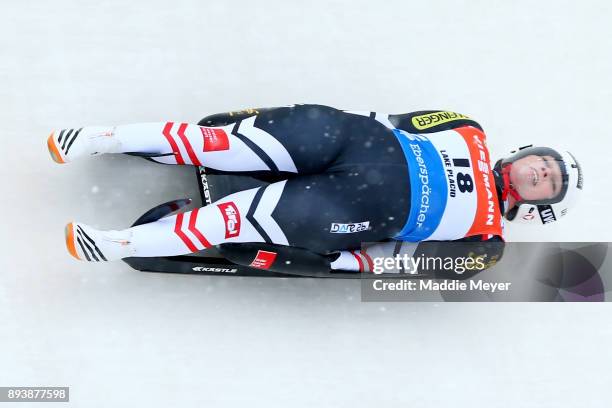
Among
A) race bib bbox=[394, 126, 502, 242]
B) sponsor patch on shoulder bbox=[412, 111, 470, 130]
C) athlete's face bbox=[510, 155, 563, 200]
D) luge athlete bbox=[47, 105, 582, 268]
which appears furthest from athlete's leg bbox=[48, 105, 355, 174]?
athlete's face bbox=[510, 155, 563, 200]

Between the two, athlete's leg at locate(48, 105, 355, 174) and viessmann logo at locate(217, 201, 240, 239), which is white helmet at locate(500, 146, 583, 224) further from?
viessmann logo at locate(217, 201, 240, 239)

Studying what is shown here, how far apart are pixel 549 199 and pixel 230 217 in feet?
5.56

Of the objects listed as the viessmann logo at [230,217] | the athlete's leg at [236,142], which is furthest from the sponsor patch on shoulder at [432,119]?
the viessmann logo at [230,217]

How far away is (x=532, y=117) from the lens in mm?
4395

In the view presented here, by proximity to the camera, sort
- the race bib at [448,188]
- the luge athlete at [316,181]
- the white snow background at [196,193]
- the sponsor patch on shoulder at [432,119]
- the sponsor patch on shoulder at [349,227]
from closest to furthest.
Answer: the luge athlete at [316,181]
the sponsor patch on shoulder at [349,227]
the race bib at [448,188]
the white snow background at [196,193]
the sponsor patch on shoulder at [432,119]

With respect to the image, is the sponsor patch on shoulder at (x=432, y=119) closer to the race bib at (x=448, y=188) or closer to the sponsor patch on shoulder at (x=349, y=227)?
the race bib at (x=448, y=188)

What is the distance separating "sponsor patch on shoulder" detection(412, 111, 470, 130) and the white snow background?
464mm

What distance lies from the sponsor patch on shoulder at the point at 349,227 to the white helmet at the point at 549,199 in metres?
0.86

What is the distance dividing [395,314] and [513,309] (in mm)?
731

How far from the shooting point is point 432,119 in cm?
377

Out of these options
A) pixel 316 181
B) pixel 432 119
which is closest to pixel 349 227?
pixel 316 181

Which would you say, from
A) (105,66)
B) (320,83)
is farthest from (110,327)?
(320,83)

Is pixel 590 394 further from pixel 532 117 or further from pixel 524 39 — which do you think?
pixel 524 39

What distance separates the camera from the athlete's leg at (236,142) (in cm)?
322
